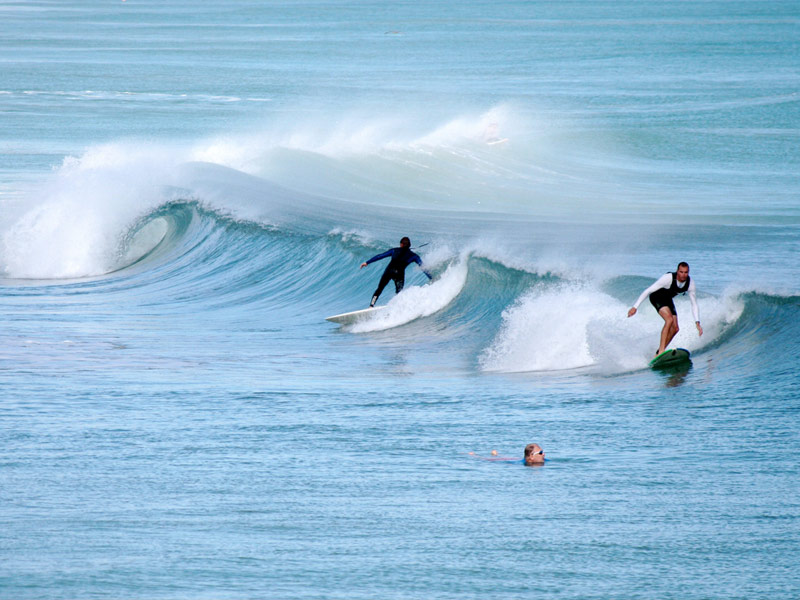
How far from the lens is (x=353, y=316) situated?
58.2ft

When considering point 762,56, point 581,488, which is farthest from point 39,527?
point 762,56

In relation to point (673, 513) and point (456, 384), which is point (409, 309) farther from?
point (673, 513)

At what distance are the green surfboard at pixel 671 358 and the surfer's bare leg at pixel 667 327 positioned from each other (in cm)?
7

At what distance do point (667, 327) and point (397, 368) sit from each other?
10.4ft

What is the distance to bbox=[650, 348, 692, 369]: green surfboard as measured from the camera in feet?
43.8

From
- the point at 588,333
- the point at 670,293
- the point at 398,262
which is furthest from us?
the point at 398,262

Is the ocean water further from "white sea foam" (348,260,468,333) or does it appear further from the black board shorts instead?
the black board shorts

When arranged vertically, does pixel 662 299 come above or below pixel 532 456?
above

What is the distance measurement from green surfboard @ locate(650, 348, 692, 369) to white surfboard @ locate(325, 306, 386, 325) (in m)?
5.29

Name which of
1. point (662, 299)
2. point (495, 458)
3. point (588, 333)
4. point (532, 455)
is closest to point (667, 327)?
point (662, 299)

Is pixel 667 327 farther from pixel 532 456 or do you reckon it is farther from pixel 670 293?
pixel 532 456

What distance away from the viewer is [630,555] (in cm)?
776

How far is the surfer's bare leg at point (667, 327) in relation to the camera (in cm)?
1302

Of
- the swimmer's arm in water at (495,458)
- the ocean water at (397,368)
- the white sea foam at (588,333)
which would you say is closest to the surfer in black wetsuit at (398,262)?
the ocean water at (397,368)
